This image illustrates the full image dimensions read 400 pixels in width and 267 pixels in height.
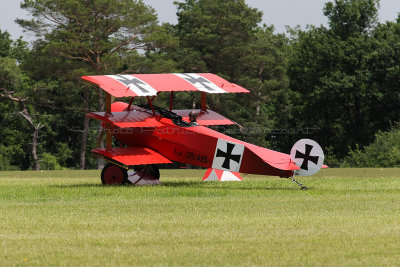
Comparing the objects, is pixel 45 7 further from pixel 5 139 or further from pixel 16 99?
pixel 5 139

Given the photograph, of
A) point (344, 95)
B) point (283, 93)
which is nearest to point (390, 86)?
point (344, 95)

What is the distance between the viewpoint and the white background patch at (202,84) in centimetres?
2430

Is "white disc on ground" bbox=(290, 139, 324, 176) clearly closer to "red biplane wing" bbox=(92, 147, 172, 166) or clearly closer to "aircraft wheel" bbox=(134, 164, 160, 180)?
"red biplane wing" bbox=(92, 147, 172, 166)

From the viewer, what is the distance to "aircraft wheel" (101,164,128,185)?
23.5 m

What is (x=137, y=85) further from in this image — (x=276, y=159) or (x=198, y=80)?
(x=276, y=159)

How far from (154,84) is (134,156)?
7.18 feet

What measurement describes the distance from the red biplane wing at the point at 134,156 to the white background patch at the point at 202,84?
2.31 m

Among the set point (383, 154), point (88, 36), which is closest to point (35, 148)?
point (88, 36)

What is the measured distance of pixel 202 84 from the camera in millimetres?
24719

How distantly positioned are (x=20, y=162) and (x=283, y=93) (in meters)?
→ 22.5

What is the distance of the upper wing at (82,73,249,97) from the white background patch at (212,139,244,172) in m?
2.40

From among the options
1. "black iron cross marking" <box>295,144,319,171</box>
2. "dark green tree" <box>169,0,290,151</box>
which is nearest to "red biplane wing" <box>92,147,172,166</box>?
"black iron cross marking" <box>295,144,319,171</box>

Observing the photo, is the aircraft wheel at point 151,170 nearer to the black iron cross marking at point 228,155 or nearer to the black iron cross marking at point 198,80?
the black iron cross marking at point 198,80

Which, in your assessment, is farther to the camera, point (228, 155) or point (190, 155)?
point (190, 155)
